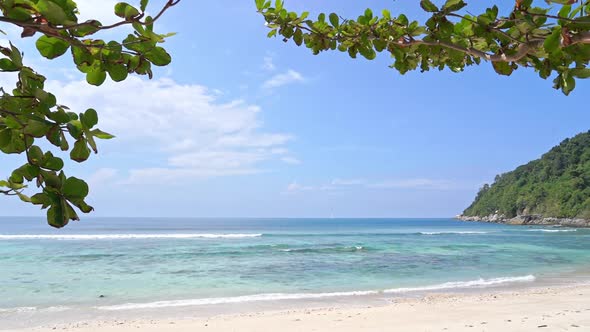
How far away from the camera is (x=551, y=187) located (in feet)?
247

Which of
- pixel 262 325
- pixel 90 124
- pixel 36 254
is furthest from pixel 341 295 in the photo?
pixel 36 254

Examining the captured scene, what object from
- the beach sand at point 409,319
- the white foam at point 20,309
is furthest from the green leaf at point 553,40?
the white foam at point 20,309

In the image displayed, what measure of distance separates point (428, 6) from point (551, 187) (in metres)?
85.7

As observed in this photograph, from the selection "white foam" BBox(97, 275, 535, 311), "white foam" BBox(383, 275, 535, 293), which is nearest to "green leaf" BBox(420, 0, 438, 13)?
"white foam" BBox(97, 275, 535, 311)

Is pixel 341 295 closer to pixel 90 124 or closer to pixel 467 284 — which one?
pixel 467 284

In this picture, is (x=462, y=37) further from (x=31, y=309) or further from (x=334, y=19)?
(x=31, y=309)

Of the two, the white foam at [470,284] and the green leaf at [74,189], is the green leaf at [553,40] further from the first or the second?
the white foam at [470,284]

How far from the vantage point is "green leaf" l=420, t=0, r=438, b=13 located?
1.30 m

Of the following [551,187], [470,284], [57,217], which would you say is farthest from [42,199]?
[551,187]

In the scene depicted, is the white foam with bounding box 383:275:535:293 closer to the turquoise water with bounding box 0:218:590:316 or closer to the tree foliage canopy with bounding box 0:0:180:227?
the turquoise water with bounding box 0:218:590:316

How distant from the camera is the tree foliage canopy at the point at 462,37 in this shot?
122 cm

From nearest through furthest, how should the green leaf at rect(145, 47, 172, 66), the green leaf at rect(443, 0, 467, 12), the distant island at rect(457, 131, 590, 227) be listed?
the green leaf at rect(145, 47, 172, 66), the green leaf at rect(443, 0, 467, 12), the distant island at rect(457, 131, 590, 227)

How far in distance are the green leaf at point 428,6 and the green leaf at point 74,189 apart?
1.05 m

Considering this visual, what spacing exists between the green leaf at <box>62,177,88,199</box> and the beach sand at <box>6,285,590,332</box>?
726cm
